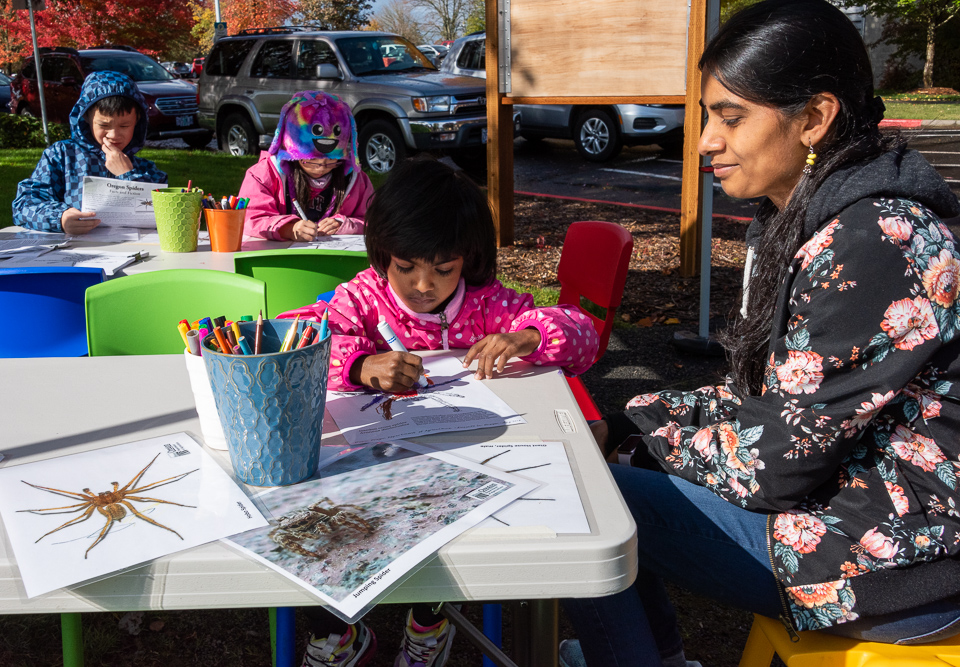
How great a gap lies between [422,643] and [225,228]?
1.66 m

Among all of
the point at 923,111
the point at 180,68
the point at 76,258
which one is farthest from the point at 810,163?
Answer: the point at 180,68

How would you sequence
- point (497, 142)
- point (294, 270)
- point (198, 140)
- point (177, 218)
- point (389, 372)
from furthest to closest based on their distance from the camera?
point (198, 140) → point (497, 142) → point (177, 218) → point (294, 270) → point (389, 372)

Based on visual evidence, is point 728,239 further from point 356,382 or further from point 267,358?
point 267,358

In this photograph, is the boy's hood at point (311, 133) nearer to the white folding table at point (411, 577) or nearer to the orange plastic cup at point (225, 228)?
the orange plastic cup at point (225, 228)

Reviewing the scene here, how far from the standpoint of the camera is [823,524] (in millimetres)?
1386

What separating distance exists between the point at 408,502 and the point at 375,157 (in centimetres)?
927

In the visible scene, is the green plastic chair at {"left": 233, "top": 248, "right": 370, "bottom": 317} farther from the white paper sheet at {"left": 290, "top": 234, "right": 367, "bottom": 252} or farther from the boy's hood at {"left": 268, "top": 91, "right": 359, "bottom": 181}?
the boy's hood at {"left": 268, "top": 91, "right": 359, "bottom": 181}

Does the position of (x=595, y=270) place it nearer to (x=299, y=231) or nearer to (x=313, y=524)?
(x=299, y=231)

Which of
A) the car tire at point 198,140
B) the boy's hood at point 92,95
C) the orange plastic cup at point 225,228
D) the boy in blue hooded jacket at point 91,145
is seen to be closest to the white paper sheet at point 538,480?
the orange plastic cup at point 225,228

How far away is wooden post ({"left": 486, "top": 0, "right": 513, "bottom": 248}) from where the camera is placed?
5.98 meters

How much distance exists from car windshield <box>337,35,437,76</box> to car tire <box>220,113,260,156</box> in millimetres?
2033

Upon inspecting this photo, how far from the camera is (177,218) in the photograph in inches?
112

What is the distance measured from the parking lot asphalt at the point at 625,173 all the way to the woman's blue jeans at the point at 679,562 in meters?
7.07

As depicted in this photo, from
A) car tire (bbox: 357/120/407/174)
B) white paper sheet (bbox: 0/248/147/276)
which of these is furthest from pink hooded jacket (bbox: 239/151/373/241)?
car tire (bbox: 357/120/407/174)
